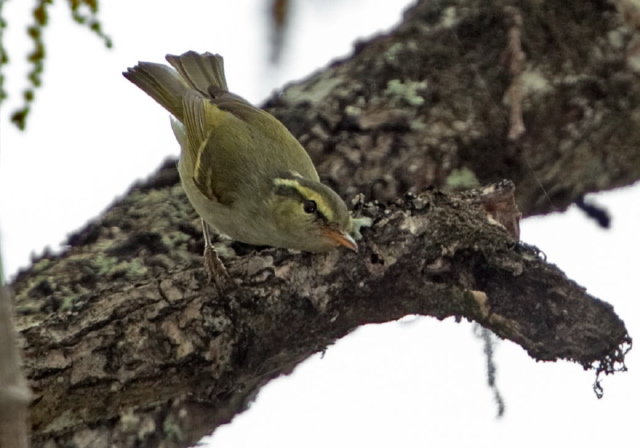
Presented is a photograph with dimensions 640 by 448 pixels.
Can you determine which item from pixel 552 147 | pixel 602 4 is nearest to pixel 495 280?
pixel 552 147

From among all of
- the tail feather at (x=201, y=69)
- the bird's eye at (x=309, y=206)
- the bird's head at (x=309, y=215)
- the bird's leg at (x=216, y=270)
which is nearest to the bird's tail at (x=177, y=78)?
the tail feather at (x=201, y=69)

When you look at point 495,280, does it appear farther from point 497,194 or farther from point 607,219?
point 607,219

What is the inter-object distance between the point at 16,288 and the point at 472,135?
7.18ft

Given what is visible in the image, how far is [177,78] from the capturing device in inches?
194

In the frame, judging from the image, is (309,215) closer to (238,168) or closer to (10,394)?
(238,168)

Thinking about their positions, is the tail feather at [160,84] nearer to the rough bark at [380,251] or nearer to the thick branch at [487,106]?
the rough bark at [380,251]

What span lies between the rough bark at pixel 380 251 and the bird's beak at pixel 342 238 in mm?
39

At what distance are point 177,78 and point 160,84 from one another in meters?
0.11

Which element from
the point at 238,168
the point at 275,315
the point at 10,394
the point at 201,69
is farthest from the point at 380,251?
the point at 10,394

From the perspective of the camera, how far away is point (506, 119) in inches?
167

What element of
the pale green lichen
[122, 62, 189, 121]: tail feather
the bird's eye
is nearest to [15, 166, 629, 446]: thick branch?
the bird's eye

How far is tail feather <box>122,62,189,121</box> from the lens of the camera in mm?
4863

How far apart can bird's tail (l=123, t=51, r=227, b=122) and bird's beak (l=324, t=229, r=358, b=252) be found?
1.65 metres

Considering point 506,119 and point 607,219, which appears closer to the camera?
point 506,119
